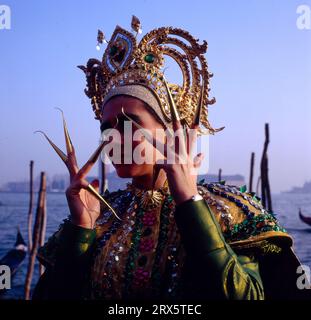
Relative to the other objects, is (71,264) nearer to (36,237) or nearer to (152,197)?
(152,197)

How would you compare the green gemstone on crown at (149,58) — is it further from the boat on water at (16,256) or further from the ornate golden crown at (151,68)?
the boat on water at (16,256)

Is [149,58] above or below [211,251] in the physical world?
above

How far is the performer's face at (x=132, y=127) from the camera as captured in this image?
2.05 metres

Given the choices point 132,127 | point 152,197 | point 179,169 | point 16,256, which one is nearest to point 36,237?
point 16,256

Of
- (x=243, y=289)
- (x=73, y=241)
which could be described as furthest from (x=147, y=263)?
(x=243, y=289)

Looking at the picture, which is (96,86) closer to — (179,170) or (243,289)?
(179,170)

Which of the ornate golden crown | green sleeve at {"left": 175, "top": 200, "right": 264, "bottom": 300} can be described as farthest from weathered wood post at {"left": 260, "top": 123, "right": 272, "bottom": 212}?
green sleeve at {"left": 175, "top": 200, "right": 264, "bottom": 300}

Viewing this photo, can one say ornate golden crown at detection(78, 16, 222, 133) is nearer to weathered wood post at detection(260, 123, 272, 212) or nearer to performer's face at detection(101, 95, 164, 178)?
performer's face at detection(101, 95, 164, 178)

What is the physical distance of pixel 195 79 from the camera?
2336 millimetres

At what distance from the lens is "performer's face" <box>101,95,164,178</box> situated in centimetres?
205

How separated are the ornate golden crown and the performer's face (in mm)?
104

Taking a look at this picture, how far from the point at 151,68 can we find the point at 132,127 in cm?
34

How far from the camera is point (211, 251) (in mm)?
1714

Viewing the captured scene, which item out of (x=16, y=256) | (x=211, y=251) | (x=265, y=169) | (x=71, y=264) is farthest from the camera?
(x=16, y=256)
